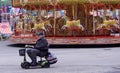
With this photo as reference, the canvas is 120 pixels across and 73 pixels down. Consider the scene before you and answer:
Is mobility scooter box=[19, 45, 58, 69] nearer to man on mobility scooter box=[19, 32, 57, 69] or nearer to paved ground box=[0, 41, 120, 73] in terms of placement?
man on mobility scooter box=[19, 32, 57, 69]

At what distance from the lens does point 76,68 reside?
52.9ft

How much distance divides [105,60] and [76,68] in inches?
131

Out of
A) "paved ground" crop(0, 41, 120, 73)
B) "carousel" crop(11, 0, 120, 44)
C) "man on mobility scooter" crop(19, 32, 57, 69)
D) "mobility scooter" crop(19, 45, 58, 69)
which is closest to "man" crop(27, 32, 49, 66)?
"man on mobility scooter" crop(19, 32, 57, 69)

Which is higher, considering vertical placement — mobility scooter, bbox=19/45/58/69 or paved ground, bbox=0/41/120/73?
mobility scooter, bbox=19/45/58/69

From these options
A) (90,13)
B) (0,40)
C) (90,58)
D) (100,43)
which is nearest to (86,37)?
(100,43)

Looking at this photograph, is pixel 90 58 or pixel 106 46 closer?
pixel 90 58

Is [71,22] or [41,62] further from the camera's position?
[71,22]

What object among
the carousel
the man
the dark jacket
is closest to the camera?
the man

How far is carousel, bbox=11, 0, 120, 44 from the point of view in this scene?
89.4 ft

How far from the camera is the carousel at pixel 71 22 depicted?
27234mm

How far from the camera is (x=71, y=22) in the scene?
27359mm

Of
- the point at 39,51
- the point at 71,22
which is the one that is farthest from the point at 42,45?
the point at 71,22

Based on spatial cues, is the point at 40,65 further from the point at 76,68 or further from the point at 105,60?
the point at 105,60

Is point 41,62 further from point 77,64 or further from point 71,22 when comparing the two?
point 71,22
